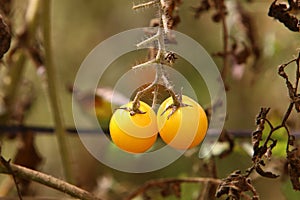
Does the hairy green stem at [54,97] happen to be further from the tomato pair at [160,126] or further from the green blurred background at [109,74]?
the green blurred background at [109,74]

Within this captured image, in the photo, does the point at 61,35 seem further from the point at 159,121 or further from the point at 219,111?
the point at 159,121

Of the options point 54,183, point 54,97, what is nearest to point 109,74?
point 54,97

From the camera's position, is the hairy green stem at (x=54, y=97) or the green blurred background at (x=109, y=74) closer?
the hairy green stem at (x=54, y=97)

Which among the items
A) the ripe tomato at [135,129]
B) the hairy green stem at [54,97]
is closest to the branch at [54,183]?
the ripe tomato at [135,129]

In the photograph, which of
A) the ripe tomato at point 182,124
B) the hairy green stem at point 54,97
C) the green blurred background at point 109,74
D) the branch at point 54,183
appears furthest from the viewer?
the green blurred background at point 109,74

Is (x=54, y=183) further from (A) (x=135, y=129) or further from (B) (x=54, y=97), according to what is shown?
(B) (x=54, y=97)

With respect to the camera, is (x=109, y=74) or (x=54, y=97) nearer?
(x=54, y=97)

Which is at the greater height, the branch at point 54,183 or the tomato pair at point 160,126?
the tomato pair at point 160,126

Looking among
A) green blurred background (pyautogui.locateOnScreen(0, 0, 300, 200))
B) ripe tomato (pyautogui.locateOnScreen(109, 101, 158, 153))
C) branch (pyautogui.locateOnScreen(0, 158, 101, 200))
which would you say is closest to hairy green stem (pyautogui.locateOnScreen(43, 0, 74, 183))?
branch (pyautogui.locateOnScreen(0, 158, 101, 200))

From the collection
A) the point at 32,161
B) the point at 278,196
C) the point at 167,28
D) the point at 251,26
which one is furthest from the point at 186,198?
the point at 278,196
